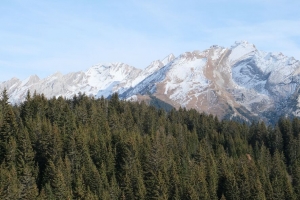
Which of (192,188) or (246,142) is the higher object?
(246,142)

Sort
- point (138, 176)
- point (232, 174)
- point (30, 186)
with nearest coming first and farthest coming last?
point (30, 186) < point (138, 176) < point (232, 174)

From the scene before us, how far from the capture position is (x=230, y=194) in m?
120

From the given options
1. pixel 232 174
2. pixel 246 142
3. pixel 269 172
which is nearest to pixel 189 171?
pixel 232 174

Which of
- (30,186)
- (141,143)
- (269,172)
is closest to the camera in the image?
(30,186)

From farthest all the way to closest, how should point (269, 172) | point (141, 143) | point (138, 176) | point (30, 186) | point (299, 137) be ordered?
point (299, 137), point (269, 172), point (141, 143), point (138, 176), point (30, 186)

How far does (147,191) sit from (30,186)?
30942 millimetres

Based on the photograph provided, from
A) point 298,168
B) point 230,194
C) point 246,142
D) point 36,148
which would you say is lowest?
point 230,194

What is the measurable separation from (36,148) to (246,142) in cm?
10293

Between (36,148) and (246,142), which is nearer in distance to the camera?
(36,148)

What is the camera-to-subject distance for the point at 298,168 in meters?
144

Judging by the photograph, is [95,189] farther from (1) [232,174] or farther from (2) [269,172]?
(2) [269,172]

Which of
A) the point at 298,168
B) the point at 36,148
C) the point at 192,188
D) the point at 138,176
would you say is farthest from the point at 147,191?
the point at 298,168

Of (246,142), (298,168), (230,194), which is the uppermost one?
(246,142)

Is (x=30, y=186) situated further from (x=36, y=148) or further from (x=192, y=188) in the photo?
(x=192, y=188)
